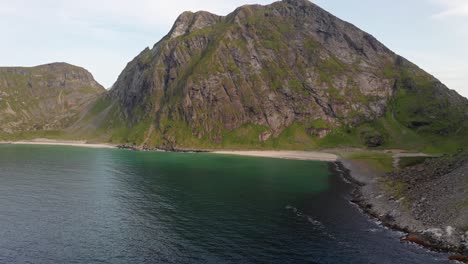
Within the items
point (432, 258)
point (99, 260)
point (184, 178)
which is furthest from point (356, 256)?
point (184, 178)

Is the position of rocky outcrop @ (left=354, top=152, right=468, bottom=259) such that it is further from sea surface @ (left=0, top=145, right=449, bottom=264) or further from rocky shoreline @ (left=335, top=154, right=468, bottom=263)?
sea surface @ (left=0, top=145, right=449, bottom=264)

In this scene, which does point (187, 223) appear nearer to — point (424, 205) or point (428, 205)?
point (424, 205)

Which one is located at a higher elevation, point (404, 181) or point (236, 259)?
point (404, 181)

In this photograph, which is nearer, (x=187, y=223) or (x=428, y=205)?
(x=187, y=223)

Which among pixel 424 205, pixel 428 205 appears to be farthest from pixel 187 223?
pixel 428 205

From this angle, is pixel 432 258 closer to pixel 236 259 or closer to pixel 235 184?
pixel 236 259

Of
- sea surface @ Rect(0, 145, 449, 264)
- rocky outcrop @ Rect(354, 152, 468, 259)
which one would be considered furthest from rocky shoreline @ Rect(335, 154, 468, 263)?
Result: sea surface @ Rect(0, 145, 449, 264)
